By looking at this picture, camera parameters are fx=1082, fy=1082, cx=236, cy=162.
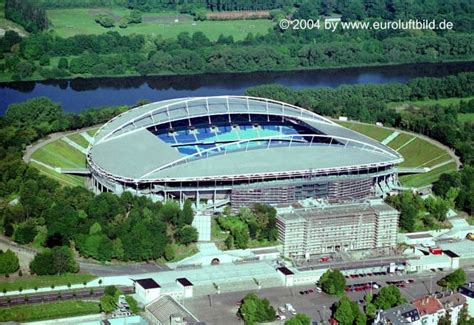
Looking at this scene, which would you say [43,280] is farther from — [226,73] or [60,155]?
[226,73]

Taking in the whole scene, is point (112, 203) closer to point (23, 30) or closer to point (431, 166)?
point (431, 166)

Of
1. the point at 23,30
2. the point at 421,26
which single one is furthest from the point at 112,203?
Result: the point at 421,26

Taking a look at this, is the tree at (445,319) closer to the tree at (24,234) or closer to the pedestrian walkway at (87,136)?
the tree at (24,234)

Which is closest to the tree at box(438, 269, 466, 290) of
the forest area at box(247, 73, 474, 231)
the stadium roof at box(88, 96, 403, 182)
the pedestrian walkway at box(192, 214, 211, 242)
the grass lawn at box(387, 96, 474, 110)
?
the forest area at box(247, 73, 474, 231)

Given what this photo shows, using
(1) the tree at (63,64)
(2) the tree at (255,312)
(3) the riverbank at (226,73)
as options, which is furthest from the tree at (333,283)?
(1) the tree at (63,64)

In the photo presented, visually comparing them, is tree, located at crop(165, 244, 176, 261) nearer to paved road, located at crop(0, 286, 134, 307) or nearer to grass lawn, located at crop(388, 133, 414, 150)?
paved road, located at crop(0, 286, 134, 307)
